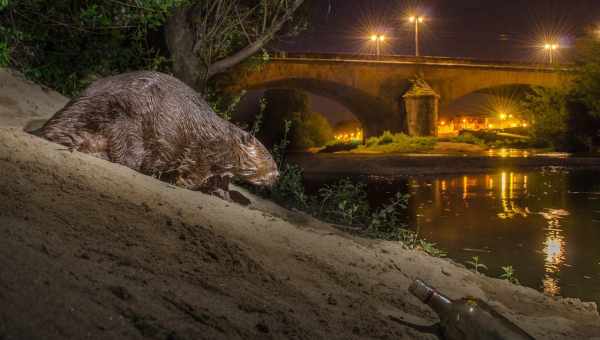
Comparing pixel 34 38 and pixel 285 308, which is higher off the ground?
pixel 34 38

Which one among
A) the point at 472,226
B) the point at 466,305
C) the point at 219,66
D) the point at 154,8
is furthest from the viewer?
the point at 472,226

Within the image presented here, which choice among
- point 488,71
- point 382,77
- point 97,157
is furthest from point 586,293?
point 488,71

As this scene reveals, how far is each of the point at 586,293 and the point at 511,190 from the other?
1118cm

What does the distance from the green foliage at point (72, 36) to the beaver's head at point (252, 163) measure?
3108 millimetres

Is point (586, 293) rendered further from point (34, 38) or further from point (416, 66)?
point (416, 66)

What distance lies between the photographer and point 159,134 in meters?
5.12

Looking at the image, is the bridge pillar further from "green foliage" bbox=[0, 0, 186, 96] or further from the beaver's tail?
the beaver's tail

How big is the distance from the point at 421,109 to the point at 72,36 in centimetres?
4109

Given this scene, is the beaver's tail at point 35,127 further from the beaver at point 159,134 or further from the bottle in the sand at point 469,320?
the bottle in the sand at point 469,320

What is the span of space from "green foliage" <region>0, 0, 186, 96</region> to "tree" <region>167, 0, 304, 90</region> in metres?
0.36

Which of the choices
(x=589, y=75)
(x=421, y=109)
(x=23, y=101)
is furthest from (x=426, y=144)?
(x=23, y=101)

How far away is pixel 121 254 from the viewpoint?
2596mm

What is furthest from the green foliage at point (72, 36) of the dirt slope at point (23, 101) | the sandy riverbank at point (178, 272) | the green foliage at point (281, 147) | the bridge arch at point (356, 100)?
the bridge arch at point (356, 100)

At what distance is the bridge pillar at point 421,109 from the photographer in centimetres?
4575
